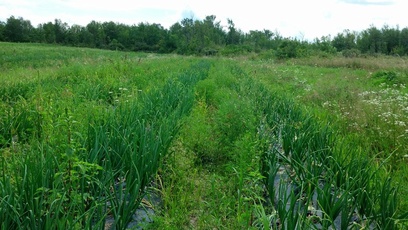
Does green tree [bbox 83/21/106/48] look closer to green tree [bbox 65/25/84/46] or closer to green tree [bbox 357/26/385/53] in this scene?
green tree [bbox 65/25/84/46]

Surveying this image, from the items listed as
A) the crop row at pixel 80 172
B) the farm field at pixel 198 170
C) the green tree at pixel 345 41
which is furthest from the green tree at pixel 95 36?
the crop row at pixel 80 172

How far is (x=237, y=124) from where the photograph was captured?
425cm

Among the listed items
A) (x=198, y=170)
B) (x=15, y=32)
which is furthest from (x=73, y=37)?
(x=198, y=170)

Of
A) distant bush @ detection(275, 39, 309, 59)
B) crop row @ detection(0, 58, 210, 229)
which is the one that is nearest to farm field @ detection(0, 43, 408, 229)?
crop row @ detection(0, 58, 210, 229)

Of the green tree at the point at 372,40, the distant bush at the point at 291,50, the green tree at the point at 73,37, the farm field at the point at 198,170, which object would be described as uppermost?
the green tree at the point at 73,37

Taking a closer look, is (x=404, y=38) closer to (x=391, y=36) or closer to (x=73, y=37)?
(x=391, y=36)

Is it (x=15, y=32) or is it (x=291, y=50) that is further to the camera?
(x=15, y=32)

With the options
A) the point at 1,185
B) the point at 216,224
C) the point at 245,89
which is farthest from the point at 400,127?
the point at 1,185

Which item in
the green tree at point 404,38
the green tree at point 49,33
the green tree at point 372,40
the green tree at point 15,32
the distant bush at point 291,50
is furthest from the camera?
the green tree at point 49,33

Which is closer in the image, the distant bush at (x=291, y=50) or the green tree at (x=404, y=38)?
the distant bush at (x=291, y=50)

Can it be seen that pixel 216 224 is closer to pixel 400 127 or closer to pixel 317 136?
pixel 317 136

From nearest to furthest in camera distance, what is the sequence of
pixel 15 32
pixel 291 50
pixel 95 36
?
pixel 291 50 → pixel 15 32 → pixel 95 36

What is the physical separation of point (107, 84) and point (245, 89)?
3.01m

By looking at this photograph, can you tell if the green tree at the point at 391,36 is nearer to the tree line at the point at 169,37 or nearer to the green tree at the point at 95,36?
the tree line at the point at 169,37
